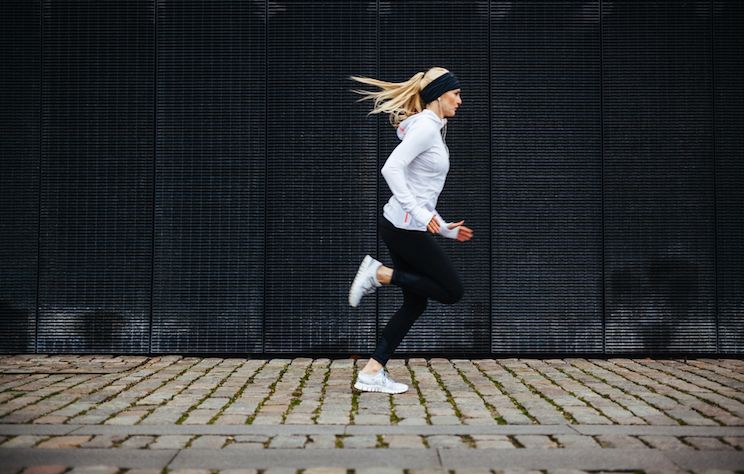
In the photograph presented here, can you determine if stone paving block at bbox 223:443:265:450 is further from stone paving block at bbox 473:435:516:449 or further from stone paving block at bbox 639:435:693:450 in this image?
stone paving block at bbox 639:435:693:450

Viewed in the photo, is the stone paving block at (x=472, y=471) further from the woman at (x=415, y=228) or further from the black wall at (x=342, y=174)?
the black wall at (x=342, y=174)

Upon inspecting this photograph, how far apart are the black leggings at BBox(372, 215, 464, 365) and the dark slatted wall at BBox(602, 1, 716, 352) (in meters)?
2.62

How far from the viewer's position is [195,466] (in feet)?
11.0

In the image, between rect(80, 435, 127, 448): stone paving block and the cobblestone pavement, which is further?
rect(80, 435, 127, 448): stone paving block

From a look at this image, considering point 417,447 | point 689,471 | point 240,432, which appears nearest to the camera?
point 689,471

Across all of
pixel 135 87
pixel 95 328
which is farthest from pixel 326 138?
pixel 95 328

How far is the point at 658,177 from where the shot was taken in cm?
720

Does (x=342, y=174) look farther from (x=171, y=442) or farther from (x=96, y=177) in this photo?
(x=171, y=442)

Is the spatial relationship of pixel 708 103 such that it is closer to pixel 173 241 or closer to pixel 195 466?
pixel 173 241

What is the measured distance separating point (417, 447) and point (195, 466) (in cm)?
106

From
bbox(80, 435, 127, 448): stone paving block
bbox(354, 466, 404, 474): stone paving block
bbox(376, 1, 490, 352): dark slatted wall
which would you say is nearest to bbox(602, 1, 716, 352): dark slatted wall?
bbox(376, 1, 490, 352): dark slatted wall

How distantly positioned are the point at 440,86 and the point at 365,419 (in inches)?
92.5

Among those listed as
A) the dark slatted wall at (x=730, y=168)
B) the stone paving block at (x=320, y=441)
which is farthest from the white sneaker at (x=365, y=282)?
the dark slatted wall at (x=730, y=168)

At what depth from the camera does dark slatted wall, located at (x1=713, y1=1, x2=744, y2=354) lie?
713 cm
